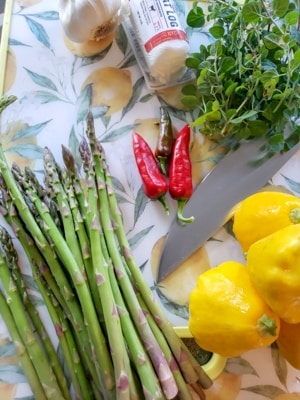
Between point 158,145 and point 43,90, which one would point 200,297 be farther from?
point 43,90

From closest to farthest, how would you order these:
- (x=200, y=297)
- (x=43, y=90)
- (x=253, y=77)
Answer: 1. (x=200, y=297)
2. (x=253, y=77)
3. (x=43, y=90)

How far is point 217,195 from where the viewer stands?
0.97 metres

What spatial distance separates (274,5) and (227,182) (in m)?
0.32

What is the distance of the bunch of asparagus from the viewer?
803 mm

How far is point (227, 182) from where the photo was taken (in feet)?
3.20

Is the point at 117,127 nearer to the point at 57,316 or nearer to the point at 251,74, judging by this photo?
the point at 251,74

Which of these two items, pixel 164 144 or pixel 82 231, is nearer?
pixel 82 231

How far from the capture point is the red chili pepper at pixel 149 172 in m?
0.96

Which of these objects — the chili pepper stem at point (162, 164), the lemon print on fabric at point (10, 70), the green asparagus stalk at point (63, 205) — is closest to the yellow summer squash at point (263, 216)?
the chili pepper stem at point (162, 164)

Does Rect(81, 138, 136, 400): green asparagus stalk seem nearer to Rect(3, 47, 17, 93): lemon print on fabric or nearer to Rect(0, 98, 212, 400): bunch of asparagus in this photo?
Rect(0, 98, 212, 400): bunch of asparagus

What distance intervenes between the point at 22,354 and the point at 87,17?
0.59m

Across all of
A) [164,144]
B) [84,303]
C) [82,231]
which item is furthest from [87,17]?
[84,303]

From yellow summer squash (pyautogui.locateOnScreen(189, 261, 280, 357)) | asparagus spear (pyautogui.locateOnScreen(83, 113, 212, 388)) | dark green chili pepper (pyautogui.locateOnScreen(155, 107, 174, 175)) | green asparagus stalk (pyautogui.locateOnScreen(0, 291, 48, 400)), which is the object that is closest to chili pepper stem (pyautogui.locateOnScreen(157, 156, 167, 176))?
dark green chili pepper (pyautogui.locateOnScreen(155, 107, 174, 175))

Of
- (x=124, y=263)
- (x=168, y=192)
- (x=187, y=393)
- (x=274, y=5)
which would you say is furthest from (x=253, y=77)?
(x=187, y=393)
